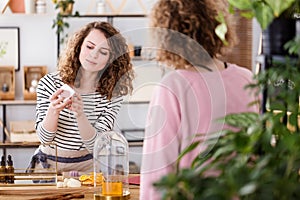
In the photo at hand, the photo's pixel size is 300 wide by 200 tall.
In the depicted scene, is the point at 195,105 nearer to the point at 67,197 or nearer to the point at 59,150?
the point at 67,197

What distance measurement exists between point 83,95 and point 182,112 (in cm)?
142

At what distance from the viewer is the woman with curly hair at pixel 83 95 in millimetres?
3461

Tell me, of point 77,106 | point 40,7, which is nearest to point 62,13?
point 40,7

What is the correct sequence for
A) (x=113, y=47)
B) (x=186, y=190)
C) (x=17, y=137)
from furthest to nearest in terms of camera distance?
(x=17, y=137), (x=113, y=47), (x=186, y=190)

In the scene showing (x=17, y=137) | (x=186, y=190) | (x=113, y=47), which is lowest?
(x=17, y=137)

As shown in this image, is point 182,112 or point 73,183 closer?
point 182,112

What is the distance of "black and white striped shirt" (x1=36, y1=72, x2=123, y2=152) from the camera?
11.7 ft

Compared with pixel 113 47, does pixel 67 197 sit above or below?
below

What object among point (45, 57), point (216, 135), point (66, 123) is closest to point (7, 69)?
point (45, 57)

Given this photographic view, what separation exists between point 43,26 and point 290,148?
573 cm

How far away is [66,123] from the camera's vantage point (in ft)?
11.8

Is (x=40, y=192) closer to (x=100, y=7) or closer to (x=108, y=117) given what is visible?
(x=108, y=117)

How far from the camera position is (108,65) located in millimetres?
3605

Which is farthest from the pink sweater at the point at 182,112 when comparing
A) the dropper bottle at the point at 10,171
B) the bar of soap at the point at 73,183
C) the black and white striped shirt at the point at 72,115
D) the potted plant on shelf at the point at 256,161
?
the black and white striped shirt at the point at 72,115
